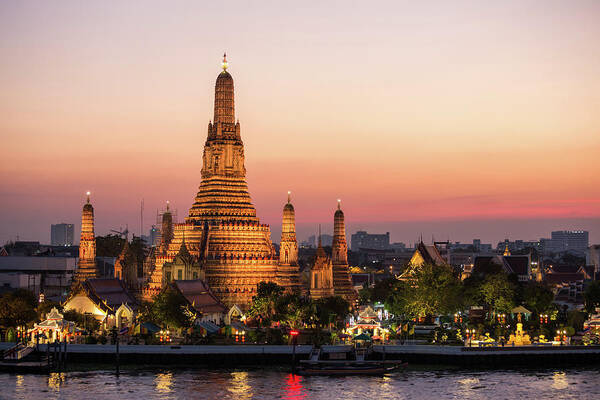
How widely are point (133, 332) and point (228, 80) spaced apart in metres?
33.4

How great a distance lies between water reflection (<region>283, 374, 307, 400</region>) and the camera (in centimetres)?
6606

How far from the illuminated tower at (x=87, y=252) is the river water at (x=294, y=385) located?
35.9 m

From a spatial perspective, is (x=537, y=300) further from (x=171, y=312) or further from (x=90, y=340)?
(x=90, y=340)

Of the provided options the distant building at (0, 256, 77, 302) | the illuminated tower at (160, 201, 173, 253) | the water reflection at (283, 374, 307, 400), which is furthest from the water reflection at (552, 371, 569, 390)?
the distant building at (0, 256, 77, 302)

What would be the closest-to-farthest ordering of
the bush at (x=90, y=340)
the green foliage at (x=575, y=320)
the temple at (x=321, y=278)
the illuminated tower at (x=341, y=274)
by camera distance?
the bush at (x=90, y=340)
the green foliage at (x=575, y=320)
the temple at (x=321, y=278)
the illuminated tower at (x=341, y=274)

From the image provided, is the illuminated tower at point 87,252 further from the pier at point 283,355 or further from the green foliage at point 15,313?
the pier at point 283,355

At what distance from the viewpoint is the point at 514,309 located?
9981cm

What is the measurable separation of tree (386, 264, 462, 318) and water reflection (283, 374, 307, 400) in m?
24.4

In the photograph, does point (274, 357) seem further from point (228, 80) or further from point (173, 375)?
point (228, 80)

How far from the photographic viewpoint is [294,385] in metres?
70.3

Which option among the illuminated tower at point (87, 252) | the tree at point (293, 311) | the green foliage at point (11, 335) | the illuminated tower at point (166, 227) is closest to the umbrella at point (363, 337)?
the tree at point (293, 311)

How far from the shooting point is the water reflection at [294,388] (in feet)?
217

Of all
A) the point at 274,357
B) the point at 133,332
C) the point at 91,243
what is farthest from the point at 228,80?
the point at 274,357

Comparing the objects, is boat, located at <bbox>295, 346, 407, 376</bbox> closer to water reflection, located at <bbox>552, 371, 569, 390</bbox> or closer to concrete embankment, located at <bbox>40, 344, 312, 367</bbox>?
concrete embankment, located at <bbox>40, 344, 312, 367</bbox>
